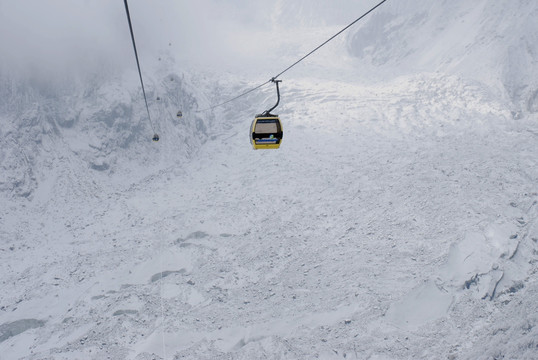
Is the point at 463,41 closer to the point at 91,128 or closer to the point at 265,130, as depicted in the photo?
the point at 265,130

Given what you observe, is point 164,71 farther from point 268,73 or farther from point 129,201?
point 129,201

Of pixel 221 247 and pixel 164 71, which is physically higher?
pixel 164 71

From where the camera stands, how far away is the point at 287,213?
22672 millimetres

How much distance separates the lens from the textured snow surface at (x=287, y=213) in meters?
15.4

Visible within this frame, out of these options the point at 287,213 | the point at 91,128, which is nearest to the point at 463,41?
the point at 287,213

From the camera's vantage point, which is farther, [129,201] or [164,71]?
[164,71]

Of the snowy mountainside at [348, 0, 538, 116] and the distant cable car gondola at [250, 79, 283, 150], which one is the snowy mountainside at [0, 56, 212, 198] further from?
the snowy mountainside at [348, 0, 538, 116]

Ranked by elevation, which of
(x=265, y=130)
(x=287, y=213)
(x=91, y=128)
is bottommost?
(x=287, y=213)

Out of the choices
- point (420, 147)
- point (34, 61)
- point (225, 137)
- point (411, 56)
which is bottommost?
point (420, 147)

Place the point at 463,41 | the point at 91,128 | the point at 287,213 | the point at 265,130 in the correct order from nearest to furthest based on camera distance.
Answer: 1. the point at 265,130
2. the point at 287,213
3. the point at 91,128
4. the point at 463,41

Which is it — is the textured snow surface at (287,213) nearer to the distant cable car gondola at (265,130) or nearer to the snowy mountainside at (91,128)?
the snowy mountainside at (91,128)

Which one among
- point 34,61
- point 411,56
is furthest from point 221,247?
point 411,56

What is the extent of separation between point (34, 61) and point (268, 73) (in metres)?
24.5

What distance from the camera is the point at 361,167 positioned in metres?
25.5
